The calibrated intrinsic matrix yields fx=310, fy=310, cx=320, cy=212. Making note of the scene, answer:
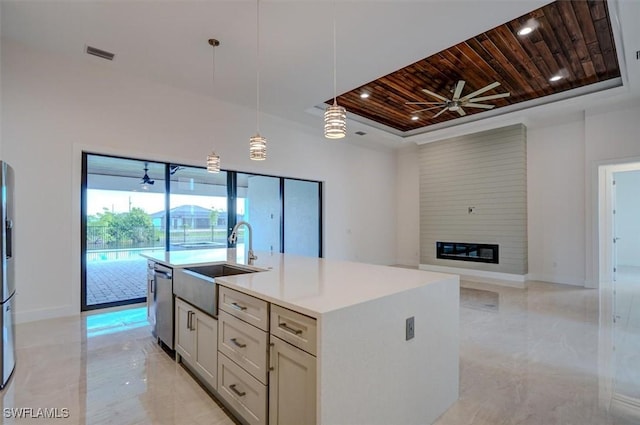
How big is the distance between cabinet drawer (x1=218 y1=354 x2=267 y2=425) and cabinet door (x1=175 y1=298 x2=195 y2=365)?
1.75 feet

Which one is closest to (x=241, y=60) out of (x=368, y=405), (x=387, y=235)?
(x=368, y=405)

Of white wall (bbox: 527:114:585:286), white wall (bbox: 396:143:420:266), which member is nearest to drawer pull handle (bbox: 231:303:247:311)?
white wall (bbox: 527:114:585:286)

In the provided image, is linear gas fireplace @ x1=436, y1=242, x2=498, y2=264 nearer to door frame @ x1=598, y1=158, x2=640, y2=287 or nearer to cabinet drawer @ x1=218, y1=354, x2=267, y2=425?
door frame @ x1=598, y1=158, x2=640, y2=287

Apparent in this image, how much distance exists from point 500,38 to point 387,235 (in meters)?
5.70

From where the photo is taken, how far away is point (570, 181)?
6.20 metres

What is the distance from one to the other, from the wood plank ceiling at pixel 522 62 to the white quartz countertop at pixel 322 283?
3319 mm

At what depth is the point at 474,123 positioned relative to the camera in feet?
22.4

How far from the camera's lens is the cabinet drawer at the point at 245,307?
166 cm

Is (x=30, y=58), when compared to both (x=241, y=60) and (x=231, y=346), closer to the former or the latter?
(x=241, y=60)

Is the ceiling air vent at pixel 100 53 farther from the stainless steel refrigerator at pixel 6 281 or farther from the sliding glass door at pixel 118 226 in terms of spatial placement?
the stainless steel refrigerator at pixel 6 281

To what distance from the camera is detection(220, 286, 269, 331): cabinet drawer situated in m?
1.66

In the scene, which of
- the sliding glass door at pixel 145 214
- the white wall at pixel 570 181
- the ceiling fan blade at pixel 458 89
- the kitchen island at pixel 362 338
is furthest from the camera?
the white wall at pixel 570 181

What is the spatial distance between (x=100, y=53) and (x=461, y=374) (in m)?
5.37

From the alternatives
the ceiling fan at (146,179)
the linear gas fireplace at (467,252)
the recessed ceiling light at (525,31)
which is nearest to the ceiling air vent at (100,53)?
the ceiling fan at (146,179)
